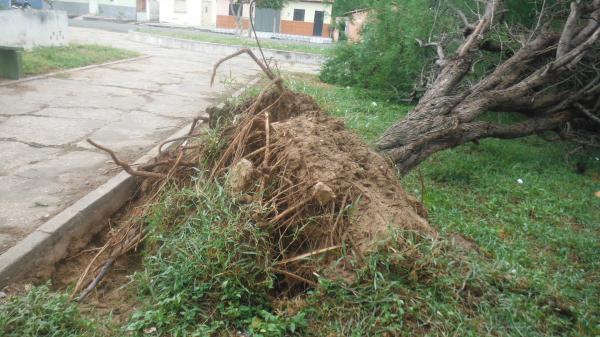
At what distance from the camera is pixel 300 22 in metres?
37.2

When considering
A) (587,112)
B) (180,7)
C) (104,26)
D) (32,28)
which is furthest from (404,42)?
(180,7)

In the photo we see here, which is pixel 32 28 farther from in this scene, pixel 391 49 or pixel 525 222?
pixel 525 222

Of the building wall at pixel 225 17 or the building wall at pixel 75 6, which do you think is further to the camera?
the building wall at pixel 75 6

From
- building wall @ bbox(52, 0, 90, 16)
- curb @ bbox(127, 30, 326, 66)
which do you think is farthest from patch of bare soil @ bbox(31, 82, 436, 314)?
building wall @ bbox(52, 0, 90, 16)

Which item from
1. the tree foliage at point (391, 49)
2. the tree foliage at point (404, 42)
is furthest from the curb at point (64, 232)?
the tree foliage at point (391, 49)

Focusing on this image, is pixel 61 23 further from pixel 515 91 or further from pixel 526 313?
pixel 526 313

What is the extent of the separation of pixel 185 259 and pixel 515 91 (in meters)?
5.03

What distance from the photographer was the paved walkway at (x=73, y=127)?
157 inches

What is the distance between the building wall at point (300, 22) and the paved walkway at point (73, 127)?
26.8 m

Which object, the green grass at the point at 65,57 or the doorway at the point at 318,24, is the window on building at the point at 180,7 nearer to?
the doorway at the point at 318,24

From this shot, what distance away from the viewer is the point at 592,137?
23.6 ft

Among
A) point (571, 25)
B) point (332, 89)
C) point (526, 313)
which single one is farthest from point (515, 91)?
point (332, 89)

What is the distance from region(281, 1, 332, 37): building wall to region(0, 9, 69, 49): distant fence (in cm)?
2455

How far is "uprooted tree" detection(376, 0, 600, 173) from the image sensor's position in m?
5.65
